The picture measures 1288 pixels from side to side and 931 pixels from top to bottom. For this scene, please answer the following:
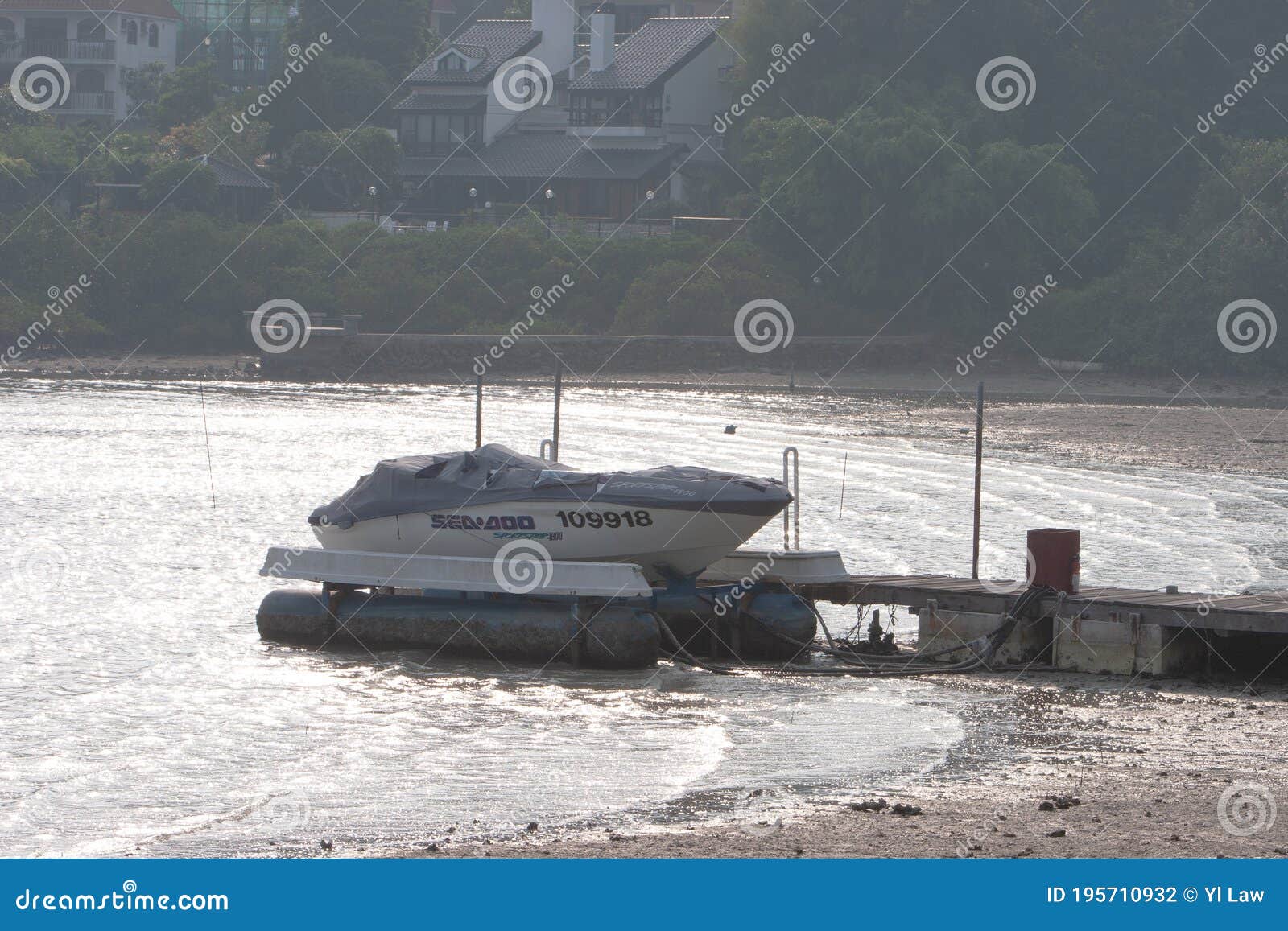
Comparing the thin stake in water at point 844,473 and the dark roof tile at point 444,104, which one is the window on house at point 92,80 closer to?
the dark roof tile at point 444,104

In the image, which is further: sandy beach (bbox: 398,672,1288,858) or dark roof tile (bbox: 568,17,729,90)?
dark roof tile (bbox: 568,17,729,90)

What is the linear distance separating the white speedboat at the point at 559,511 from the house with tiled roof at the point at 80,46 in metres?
77.4

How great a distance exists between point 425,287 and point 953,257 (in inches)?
854

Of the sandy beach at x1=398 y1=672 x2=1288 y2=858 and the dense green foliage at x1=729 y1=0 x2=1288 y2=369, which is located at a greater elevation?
the dense green foliage at x1=729 y1=0 x2=1288 y2=369

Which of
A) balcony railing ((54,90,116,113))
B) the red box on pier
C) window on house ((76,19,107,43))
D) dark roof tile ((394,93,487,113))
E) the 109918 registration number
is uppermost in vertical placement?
window on house ((76,19,107,43))

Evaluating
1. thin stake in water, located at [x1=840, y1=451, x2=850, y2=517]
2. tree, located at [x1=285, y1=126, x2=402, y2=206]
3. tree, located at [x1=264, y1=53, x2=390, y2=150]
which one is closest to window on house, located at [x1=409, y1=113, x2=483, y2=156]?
tree, located at [x1=264, y1=53, x2=390, y2=150]

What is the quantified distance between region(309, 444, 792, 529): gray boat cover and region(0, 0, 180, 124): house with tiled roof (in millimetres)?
77200

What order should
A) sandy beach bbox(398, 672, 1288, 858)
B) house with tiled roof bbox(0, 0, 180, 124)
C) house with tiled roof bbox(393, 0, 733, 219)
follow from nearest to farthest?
sandy beach bbox(398, 672, 1288, 858) < house with tiled roof bbox(393, 0, 733, 219) < house with tiled roof bbox(0, 0, 180, 124)

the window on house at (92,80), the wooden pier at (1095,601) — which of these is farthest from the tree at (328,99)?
the wooden pier at (1095,601)

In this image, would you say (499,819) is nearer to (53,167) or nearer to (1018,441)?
(1018,441)

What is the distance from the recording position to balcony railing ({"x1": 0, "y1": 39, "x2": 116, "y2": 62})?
9200 centimetres

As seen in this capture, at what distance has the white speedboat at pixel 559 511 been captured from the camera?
19.0m

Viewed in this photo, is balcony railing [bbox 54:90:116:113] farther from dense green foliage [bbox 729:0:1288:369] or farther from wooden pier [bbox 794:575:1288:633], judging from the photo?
wooden pier [bbox 794:575:1288:633]

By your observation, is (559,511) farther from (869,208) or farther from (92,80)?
(92,80)
